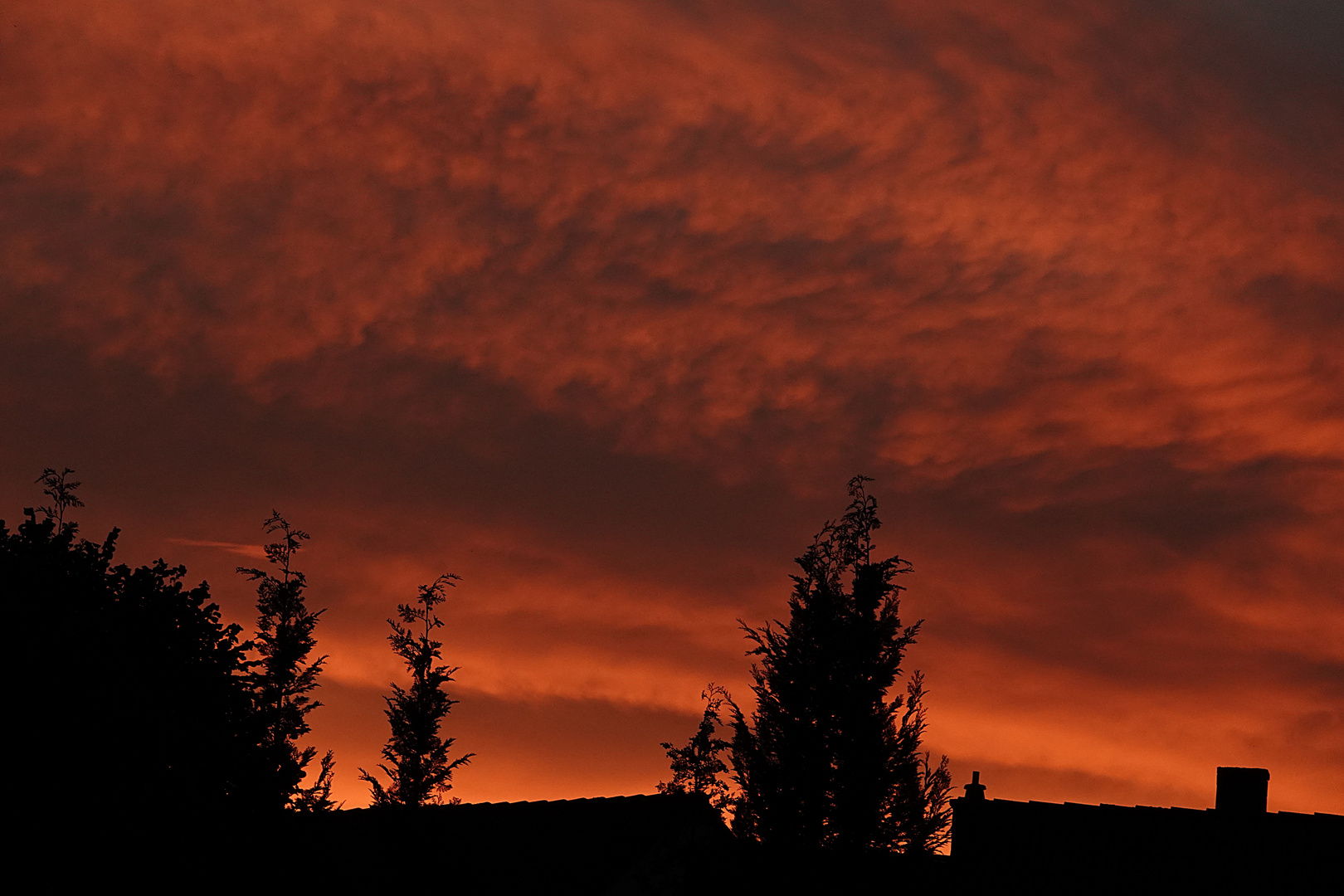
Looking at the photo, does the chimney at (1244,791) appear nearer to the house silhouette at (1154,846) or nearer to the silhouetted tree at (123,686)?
the house silhouette at (1154,846)

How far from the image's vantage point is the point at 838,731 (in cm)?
3412

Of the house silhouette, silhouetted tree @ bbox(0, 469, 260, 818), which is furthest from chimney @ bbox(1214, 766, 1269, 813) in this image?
silhouetted tree @ bbox(0, 469, 260, 818)

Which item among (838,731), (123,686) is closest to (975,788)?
(838,731)

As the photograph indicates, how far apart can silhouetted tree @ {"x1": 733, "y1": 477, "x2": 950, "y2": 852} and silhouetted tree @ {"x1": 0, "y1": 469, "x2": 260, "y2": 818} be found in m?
12.9

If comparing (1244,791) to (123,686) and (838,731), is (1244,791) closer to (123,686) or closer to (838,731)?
(838,731)

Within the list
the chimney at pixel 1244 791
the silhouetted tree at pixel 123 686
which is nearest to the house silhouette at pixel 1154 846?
the chimney at pixel 1244 791

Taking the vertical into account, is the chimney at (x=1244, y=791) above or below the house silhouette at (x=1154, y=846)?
above

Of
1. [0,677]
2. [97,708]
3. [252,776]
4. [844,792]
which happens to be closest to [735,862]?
[844,792]

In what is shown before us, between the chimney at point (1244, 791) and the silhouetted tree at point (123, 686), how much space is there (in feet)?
75.8

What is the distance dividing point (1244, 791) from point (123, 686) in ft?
83.5

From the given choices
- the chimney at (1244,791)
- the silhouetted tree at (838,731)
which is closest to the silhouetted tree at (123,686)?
the silhouetted tree at (838,731)

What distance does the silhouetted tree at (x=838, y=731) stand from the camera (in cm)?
3309

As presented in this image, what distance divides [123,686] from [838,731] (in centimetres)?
1700

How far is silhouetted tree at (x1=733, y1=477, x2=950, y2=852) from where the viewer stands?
109 ft
